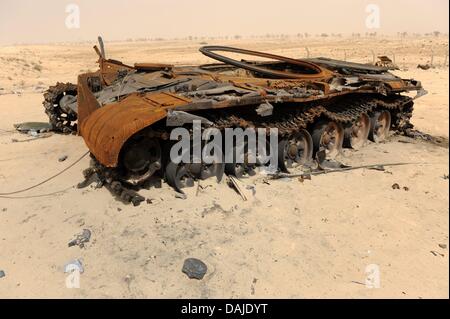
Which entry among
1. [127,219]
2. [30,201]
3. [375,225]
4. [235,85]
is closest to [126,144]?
[127,219]

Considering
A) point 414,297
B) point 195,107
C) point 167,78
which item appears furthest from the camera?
point 167,78

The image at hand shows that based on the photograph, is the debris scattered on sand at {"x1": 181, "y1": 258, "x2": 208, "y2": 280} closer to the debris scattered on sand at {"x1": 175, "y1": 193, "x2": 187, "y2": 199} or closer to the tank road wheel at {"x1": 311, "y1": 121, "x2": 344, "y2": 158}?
the debris scattered on sand at {"x1": 175, "y1": 193, "x2": 187, "y2": 199}

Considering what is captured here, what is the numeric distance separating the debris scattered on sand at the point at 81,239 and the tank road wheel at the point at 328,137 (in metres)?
4.85

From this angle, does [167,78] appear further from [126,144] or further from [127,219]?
[127,219]

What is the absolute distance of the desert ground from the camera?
4801 mm

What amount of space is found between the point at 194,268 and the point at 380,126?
7404 mm

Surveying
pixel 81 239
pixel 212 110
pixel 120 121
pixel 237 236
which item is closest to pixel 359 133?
pixel 212 110

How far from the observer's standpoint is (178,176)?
6.90 metres

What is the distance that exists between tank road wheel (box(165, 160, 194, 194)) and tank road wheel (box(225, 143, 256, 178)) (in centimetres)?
78

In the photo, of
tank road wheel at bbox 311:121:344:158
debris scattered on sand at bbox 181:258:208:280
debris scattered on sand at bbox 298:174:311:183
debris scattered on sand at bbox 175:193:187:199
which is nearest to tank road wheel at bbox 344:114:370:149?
tank road wheel at bbox 311:121:344:158

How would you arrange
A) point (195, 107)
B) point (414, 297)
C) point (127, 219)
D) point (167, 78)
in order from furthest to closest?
point (167, 78) < point (195, 107) < point (127, 219) < point (414, 297)

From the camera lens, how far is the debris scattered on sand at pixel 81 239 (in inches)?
218

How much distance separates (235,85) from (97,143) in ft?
8.99

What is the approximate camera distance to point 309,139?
8.64 meters
